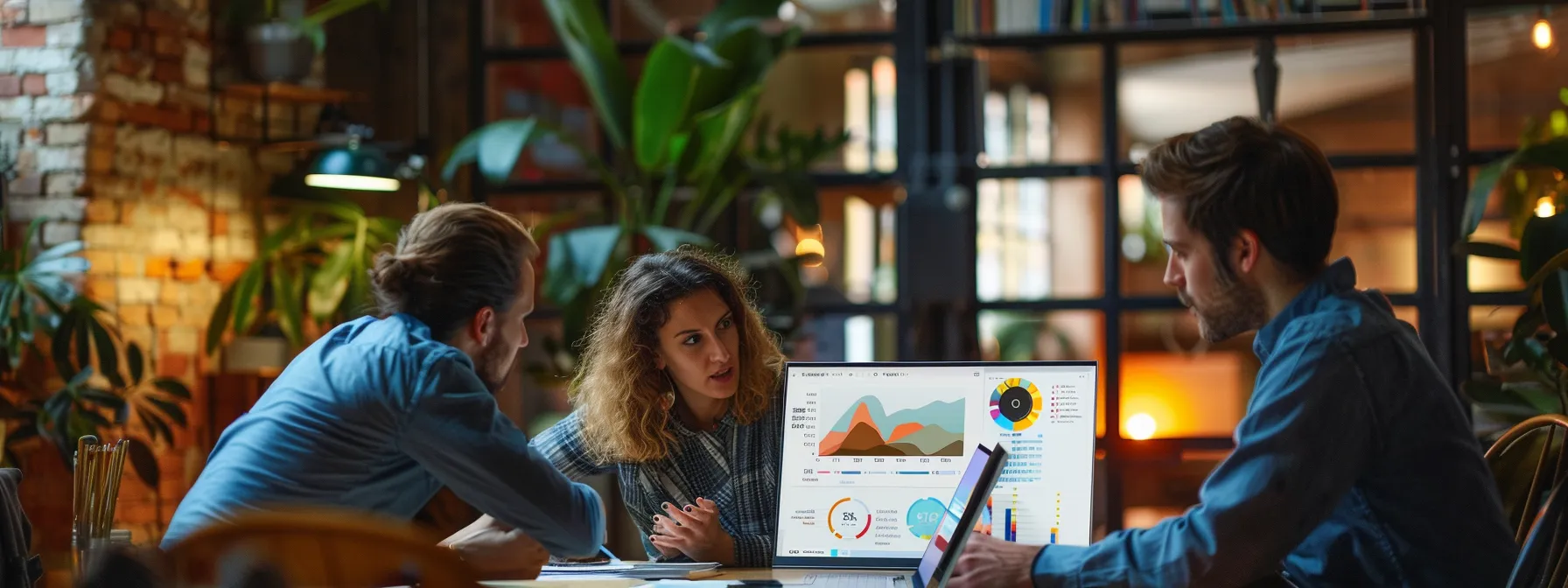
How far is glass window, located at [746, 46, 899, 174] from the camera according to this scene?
4.58 metres

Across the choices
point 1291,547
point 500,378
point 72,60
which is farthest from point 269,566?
point 72,60

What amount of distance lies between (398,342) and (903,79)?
2.97m

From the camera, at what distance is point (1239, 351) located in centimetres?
452

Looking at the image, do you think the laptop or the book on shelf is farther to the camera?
the book on shelf

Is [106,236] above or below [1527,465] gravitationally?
above

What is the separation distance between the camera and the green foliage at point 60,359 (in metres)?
3.56

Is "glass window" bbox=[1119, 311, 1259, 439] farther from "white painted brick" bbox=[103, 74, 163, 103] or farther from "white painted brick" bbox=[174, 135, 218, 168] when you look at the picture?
"white painted brick" bbox=[103, 74, 163, 103]

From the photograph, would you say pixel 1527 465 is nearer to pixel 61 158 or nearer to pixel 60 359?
pixel 60 359

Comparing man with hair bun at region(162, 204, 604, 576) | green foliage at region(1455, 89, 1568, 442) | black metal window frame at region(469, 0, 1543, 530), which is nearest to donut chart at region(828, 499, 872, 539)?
man with hair bun at region(162, 204, 604, 576)

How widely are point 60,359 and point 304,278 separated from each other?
885mm

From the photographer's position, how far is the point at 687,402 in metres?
2.41

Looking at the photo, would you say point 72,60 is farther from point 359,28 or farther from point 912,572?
point 912,572

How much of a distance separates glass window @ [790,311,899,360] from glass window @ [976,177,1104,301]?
Result: 32 centimetres

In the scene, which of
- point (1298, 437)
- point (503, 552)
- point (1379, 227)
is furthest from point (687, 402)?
point (1379, 227)
